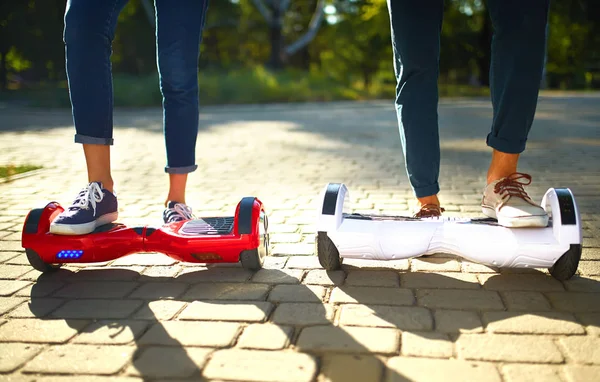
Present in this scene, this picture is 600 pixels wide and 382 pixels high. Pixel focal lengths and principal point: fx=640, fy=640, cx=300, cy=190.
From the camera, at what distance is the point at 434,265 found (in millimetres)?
2896

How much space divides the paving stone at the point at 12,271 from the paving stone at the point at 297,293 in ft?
3.91

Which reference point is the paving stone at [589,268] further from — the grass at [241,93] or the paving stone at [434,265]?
the grass at [241,93]

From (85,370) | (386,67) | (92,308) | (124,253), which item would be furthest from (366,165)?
(386,67)

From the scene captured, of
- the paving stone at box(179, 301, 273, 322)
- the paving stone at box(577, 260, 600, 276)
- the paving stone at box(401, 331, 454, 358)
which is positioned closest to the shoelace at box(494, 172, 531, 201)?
the paving stone at box(577, 260, 600, 276)

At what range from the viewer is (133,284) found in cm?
269

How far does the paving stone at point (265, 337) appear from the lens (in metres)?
2.01

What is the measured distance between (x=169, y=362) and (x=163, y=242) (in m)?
0.91

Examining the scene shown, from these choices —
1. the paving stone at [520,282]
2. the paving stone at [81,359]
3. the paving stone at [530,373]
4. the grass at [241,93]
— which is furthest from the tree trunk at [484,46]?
the paving stone at [81,359]

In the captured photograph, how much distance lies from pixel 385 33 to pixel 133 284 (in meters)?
29.1

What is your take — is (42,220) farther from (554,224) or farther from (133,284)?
(554,224)

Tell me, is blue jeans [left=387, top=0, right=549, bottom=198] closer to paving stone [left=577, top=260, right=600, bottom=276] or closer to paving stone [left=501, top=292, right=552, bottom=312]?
paving stone [left=577, top=260, right=600, bottom=276]

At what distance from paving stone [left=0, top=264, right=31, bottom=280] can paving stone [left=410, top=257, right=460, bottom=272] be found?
5.76 feet

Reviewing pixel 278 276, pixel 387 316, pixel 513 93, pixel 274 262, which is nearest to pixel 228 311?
pixel 278 276

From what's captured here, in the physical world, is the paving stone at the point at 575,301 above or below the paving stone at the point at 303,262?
above
